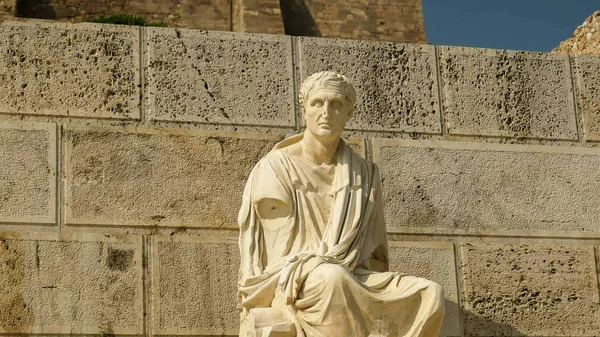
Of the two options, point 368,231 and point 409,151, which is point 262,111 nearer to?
point 409,151

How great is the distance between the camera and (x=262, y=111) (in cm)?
1013

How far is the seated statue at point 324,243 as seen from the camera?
809 cm

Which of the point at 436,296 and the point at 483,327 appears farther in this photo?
the point at 483,327

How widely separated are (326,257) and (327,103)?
0.93m

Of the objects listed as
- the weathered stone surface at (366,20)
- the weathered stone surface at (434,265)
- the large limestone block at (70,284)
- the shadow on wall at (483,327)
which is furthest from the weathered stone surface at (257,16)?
the large limestone block at (70,284)

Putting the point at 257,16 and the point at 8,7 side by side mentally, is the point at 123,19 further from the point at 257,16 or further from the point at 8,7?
the point at 257,16

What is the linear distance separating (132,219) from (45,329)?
34.1 inches

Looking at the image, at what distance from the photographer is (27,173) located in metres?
9.64

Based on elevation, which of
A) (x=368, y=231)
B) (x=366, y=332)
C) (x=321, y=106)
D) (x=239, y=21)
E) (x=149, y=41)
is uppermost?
(x=239, y=21)

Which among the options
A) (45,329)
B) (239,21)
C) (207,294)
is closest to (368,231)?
(207,294)

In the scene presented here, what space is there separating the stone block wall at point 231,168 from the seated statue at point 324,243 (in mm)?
1014

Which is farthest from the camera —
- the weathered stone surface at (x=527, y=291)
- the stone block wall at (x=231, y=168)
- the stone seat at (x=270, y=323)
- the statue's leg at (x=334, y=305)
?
the weathered stone surface at (x=527, y=291)

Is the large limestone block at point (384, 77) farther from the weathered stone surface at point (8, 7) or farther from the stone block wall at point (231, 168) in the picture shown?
the weathered stone surface at point (8, 7)

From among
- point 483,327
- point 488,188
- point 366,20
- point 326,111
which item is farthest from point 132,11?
point 326,111
